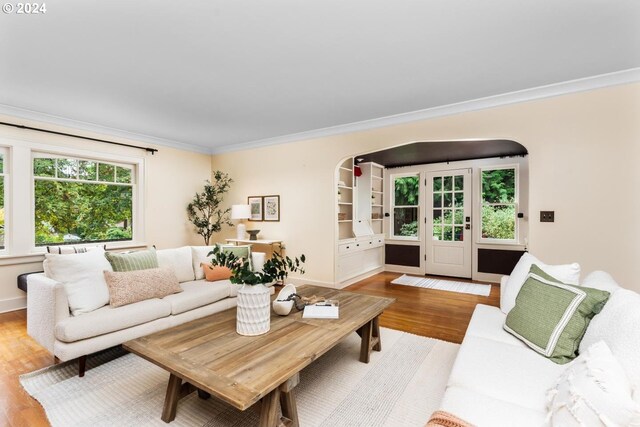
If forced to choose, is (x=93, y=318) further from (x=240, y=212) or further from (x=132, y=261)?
(x=240, y=212)

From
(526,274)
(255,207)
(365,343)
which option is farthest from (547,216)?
(255,207)

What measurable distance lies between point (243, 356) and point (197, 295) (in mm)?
1536

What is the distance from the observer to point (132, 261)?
284 centimetres

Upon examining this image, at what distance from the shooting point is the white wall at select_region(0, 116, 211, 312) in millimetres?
3754

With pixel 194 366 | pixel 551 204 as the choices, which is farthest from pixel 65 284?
pixel 551 204

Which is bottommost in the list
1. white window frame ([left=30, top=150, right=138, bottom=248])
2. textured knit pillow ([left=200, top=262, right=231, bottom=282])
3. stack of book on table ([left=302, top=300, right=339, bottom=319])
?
stack of book on table ([left=302, top=300, right=339, bottom=319])

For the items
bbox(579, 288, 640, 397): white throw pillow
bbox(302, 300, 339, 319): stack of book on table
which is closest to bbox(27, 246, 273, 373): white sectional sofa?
bbox(302, 300, 339, 319): stack of book on table

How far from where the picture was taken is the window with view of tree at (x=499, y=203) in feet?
17.4

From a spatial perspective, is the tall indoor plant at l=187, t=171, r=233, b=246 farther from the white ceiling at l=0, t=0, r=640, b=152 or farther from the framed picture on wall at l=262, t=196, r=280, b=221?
Result: the white ceiling at l=0, t=0, r=640, b=152

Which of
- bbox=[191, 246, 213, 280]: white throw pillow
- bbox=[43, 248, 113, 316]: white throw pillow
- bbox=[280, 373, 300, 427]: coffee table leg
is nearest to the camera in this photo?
bbox=[280, 373, 300, 427]: coffee table leg

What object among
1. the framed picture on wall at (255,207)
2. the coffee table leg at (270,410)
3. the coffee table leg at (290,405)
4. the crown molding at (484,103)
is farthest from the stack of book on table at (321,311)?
the framed picture on wall at (255,207)

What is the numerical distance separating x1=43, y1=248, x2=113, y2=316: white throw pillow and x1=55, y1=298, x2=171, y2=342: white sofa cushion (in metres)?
0.09

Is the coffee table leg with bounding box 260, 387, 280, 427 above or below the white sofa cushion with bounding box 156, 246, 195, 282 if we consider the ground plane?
below

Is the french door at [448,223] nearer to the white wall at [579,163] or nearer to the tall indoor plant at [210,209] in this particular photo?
the white wall at [579,163]
